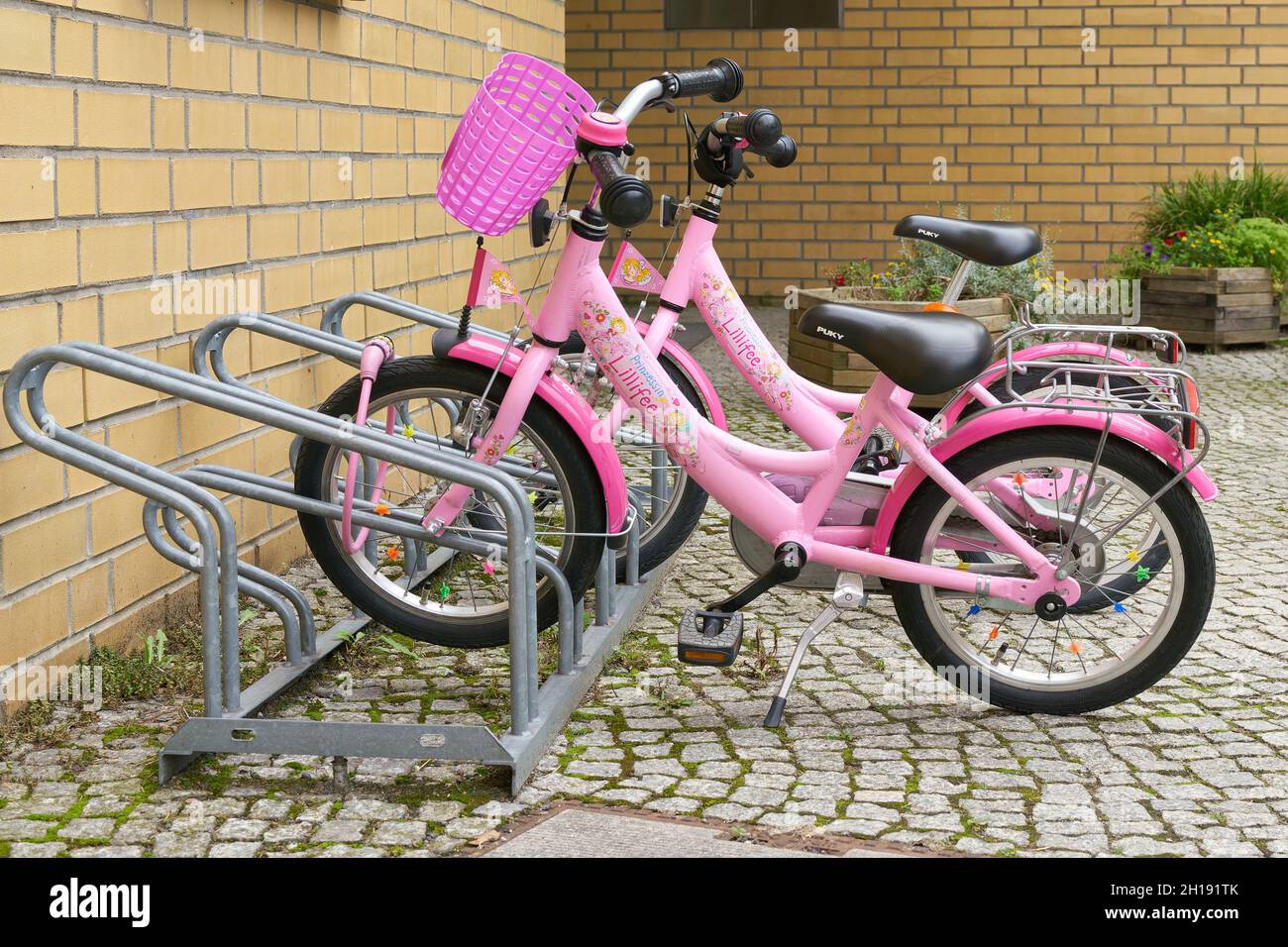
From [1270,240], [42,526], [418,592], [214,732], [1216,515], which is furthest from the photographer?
[1270,240]

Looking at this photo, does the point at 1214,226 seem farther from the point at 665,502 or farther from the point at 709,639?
the point at 709,639

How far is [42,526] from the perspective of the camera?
352 cm

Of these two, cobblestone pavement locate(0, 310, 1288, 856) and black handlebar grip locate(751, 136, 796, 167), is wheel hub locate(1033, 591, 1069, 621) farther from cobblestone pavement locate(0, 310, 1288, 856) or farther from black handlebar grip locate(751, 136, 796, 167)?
black handlebar grip locate(751, 136, 796, 167)

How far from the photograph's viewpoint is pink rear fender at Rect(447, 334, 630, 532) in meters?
3.64

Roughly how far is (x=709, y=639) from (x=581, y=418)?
22.8 inches

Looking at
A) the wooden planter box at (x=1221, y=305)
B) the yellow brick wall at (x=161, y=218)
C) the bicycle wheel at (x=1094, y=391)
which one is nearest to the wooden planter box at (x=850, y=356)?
the yellow brick wall at (x=161, y=218)

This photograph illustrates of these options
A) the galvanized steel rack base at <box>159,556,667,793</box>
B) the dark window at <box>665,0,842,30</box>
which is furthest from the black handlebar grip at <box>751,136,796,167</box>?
the dark window at <box>665,0,842,30</box>

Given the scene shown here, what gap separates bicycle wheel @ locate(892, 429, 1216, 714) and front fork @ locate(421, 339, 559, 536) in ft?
2.87

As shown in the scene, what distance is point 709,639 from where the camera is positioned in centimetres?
371

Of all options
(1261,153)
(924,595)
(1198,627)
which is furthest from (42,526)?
(1261,153)

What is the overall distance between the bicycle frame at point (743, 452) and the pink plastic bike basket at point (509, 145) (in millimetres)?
255

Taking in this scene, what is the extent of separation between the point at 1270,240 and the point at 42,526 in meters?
8.32

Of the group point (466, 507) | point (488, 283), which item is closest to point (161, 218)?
point (488, 283)
